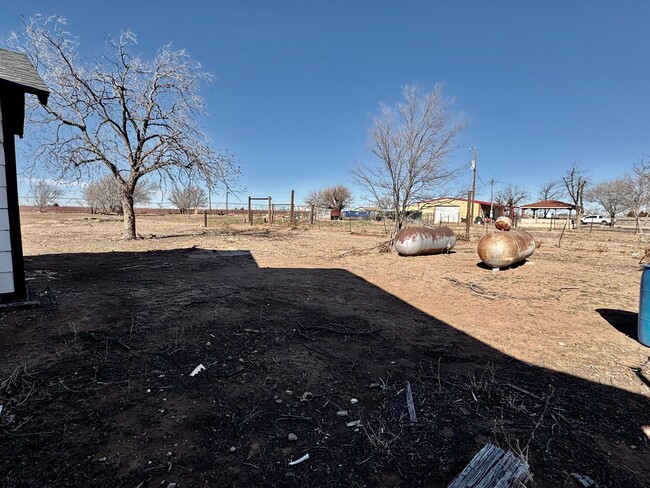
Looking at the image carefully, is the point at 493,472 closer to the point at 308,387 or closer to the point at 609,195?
the point at 308,387

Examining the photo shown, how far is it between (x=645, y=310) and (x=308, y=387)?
4.28 metres

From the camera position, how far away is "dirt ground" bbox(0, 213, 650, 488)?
2023 millimetres

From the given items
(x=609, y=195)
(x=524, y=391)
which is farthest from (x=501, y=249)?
(x=609, y=195)

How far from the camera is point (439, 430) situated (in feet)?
7.88

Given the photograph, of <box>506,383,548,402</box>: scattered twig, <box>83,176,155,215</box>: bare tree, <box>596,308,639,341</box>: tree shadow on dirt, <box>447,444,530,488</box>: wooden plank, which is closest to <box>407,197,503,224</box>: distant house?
<box>596,308,639,341</box>: tree shadow on dirt

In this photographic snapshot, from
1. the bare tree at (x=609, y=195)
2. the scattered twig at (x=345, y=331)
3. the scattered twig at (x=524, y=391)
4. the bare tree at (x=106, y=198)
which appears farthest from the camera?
the bare tree at (x=106, y=198)

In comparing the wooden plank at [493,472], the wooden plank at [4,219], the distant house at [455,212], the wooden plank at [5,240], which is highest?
the distant house at [455,212]

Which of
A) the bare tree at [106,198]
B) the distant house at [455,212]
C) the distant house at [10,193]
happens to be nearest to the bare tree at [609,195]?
the distant house at [455,212]

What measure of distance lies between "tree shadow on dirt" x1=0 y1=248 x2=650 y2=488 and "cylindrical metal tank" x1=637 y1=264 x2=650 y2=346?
1.64m

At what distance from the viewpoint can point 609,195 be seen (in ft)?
159

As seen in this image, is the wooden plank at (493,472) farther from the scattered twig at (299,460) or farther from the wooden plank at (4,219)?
the wooden plank at (4,219)

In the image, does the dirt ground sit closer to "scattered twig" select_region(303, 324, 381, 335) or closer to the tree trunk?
"scattered twig" select_region(303, 324, 381, 335)

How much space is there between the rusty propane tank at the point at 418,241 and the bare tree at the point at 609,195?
46.0 metres

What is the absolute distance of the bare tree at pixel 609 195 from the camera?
4439 cm
